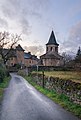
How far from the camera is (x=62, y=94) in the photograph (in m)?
17.7

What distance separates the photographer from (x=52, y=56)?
323 ft

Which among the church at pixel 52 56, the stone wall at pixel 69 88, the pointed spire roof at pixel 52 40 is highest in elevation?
the pointed spire roof at pixel 52 40

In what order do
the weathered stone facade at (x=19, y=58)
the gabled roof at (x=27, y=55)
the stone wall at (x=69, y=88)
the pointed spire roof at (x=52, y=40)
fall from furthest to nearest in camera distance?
the gabled roof at (x=27, y=55) < the weathered stone facade at (x=19, y=58) < the pointed spire roof at (x=52, y=40) < the stone wall at (x=69, y=88)

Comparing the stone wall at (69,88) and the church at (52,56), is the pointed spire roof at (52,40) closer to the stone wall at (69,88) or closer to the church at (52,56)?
the church at (52,56)

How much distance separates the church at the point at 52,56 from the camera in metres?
97.6

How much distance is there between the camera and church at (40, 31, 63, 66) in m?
97.6

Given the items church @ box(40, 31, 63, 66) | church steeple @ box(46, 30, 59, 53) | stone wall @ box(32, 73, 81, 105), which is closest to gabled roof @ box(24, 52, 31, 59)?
church steeple @ box(46, 30, 59, 53)

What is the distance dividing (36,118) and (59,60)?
91043mm

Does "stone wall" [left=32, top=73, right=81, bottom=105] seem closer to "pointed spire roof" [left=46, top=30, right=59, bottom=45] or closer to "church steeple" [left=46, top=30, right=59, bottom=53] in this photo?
"church steeple" [left=46, top=30, right=59, bottom=53]

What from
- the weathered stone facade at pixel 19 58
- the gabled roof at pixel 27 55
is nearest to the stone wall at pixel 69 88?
the weathered stone facade at pixel 19 58

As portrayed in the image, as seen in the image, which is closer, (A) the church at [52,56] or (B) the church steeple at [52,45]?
(A) the church at [52,56]

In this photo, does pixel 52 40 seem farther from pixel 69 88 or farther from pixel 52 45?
pixel 69 88

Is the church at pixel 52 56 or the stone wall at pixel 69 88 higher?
the church at pixel 52 56

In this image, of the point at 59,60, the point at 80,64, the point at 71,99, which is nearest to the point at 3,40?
the point at 59,60
